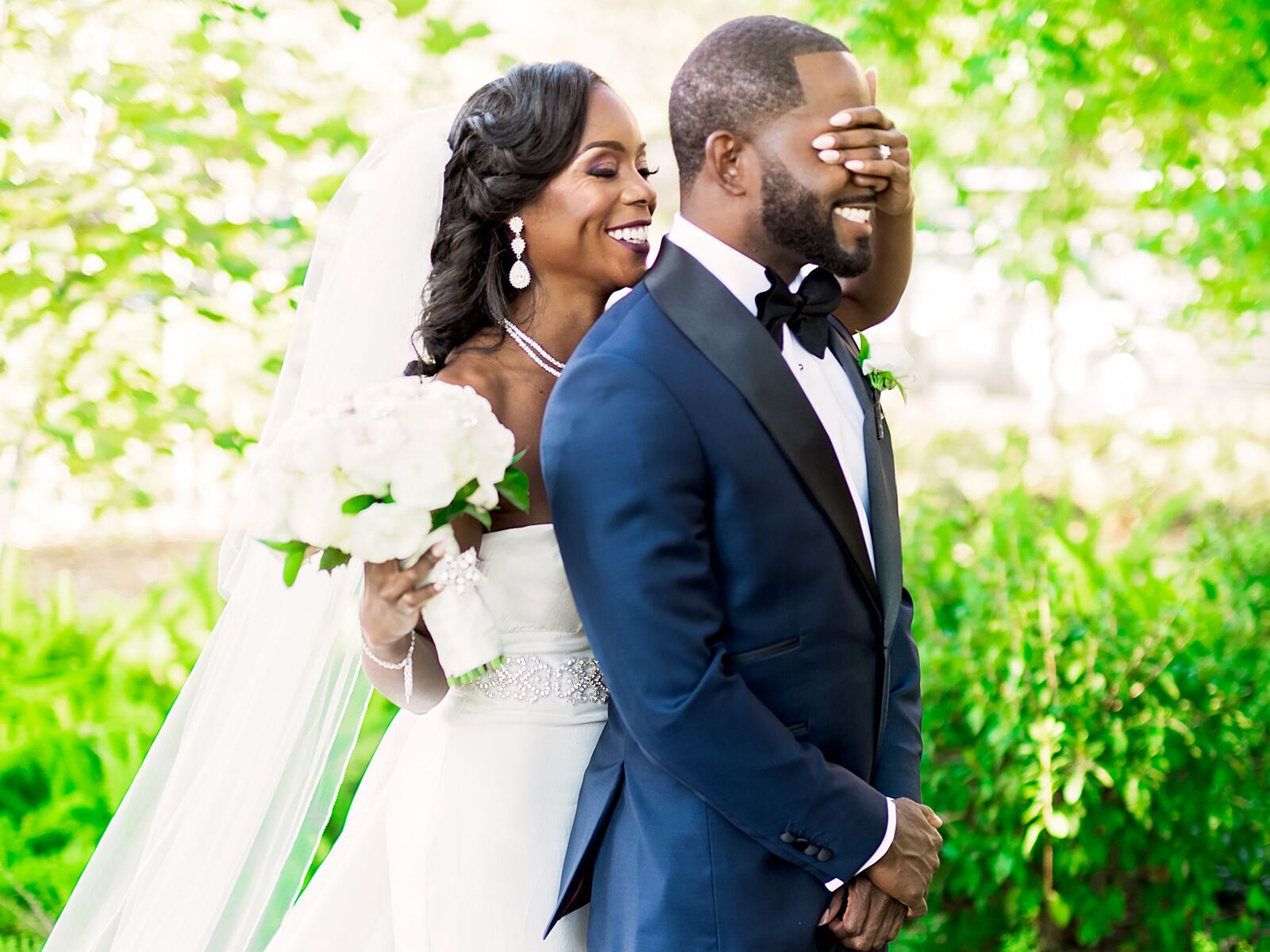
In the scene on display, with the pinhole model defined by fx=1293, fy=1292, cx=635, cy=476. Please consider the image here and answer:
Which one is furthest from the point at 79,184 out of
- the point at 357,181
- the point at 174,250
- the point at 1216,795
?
the point at 1216,795

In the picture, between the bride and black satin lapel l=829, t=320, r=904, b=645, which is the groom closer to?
black satin lapel l=829, t=320, r=904, b=645

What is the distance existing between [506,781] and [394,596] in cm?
53

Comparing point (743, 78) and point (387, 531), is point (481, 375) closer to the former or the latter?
point (387, 531)

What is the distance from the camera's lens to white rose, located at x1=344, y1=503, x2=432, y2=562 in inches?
79.0

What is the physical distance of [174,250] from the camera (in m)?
4.21

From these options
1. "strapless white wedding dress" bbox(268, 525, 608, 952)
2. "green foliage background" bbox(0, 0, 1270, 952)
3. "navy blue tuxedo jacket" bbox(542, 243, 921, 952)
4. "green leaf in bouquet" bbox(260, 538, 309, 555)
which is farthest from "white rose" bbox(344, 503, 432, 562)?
"green foliage background" bbox(0, 0, 1270, 952)

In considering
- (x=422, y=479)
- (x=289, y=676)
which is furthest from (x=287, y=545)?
(x=289, y=676)

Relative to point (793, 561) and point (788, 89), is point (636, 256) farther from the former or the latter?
point (793, 561)

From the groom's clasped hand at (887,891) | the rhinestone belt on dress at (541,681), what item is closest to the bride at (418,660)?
the rhinestone belt on dress at (541,681)

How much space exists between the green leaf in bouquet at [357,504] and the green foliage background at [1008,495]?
2.37m

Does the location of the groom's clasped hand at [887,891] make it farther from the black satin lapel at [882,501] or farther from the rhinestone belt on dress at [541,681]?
the rhinestone belt on dress at [541,681]

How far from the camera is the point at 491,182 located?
263cm

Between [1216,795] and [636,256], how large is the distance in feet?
8.41

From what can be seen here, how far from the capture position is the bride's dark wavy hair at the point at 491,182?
259 cm
